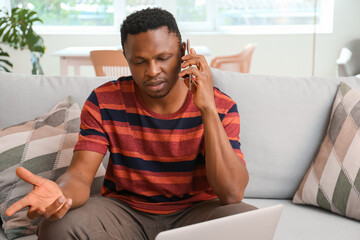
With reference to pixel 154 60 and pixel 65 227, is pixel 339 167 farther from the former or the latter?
pixel 65 227

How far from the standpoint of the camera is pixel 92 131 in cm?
133

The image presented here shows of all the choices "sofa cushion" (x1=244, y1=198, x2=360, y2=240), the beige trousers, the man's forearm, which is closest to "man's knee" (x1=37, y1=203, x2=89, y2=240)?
the beige trousers

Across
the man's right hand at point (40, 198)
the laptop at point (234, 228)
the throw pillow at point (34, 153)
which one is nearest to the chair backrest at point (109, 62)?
the throw pillow at point (34, 153)

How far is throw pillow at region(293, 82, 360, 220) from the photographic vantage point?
149 centimetres

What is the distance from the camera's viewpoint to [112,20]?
5.13 meters

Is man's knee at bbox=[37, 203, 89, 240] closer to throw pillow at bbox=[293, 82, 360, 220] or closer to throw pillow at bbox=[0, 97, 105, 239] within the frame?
throw pillow at bbox=[0, 97, 105, 239]

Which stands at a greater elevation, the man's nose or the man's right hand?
the man's nose

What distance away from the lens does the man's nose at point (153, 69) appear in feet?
4.13

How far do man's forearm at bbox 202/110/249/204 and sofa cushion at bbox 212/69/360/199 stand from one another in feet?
1.32

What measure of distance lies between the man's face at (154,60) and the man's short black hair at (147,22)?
0.5 inches

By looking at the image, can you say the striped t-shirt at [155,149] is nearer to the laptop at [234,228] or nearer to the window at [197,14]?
the laptop at [234,228]

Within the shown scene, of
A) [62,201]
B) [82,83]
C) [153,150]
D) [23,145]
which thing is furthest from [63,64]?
[62,201]

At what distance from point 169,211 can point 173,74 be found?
0.40 meters

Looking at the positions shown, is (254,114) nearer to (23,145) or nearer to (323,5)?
(23,145)
